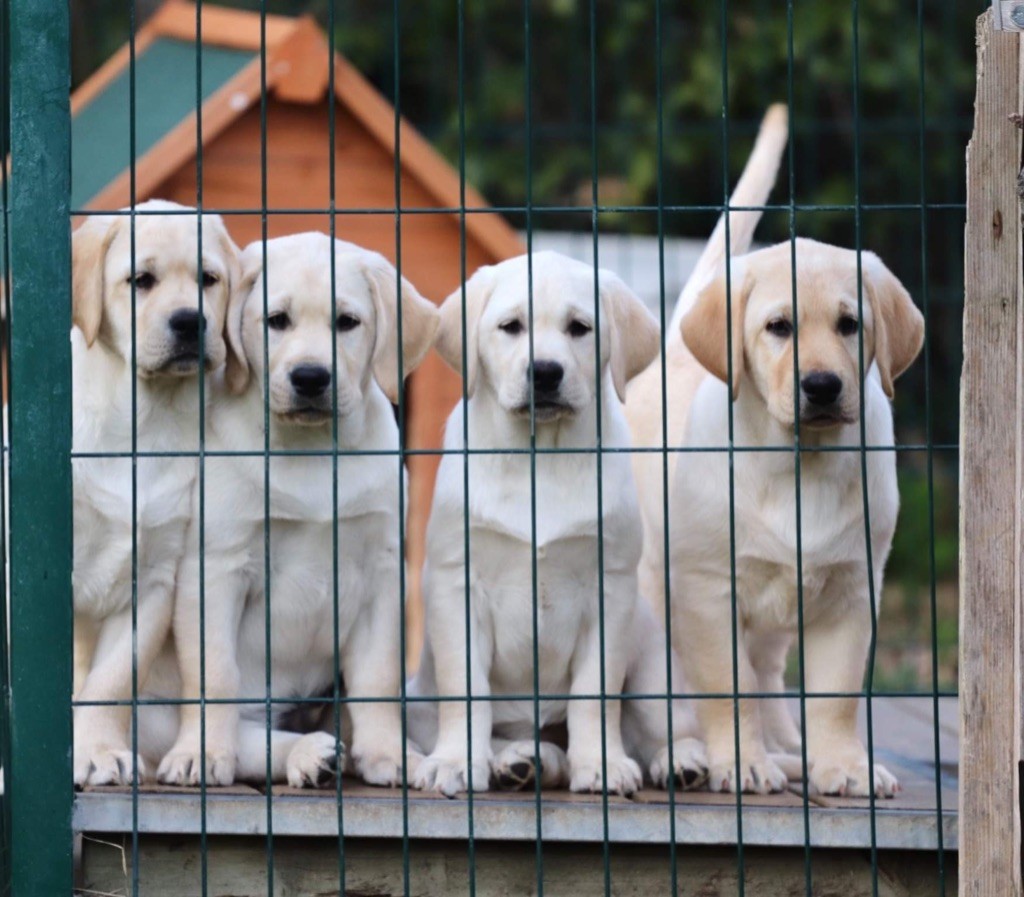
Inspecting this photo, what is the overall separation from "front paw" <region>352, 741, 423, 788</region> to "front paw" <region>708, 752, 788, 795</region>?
739mm

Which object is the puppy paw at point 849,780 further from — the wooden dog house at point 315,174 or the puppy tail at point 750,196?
the wooden dog house at point 315,174

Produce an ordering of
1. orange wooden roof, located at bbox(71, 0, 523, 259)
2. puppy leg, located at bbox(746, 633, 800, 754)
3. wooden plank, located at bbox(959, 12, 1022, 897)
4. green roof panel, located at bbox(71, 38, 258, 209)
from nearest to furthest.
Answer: wooden plank, located at bbox(959, 12, 1022, 897), puppy leg, located at bbox(746, 633, 800, 754), orange wooden roof, located at bbox(71, 0, 523, 259), green roof panel, located at bbox(71, 38, 258, 209)

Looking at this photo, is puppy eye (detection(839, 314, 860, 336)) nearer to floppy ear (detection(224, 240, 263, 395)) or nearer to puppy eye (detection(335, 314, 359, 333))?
puppy eye (detection(335, 314, 359, 333))

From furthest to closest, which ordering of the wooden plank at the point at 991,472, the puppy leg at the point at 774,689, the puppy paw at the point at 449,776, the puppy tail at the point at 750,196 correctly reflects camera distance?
1. the puppy tail at the point at 750,196
2. the puppy leg at the point at 774,689
3. the puppy paw at the point at 449,776
4. the wooden plank at the point at 991,472

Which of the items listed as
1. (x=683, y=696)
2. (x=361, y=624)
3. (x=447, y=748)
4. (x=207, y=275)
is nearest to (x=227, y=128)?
(x=207, y=275)

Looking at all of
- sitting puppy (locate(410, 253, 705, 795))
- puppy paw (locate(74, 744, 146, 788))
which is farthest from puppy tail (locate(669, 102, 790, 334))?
puppy paw (locate(74, 744, 146, 788))

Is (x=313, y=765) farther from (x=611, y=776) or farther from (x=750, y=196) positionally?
(x=750, y=196)

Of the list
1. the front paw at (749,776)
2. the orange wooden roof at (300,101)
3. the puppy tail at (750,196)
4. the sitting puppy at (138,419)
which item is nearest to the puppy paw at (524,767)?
the front paw at (749,776)

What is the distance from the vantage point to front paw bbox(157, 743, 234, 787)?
13.4 feet

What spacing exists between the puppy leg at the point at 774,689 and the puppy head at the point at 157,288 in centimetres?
175

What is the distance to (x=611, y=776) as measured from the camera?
4094mm

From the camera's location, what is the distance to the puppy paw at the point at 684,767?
13.9 ft

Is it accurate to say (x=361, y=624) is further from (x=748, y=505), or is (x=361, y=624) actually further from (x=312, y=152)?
(x=312, y=152)

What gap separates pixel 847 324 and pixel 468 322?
98 cm
